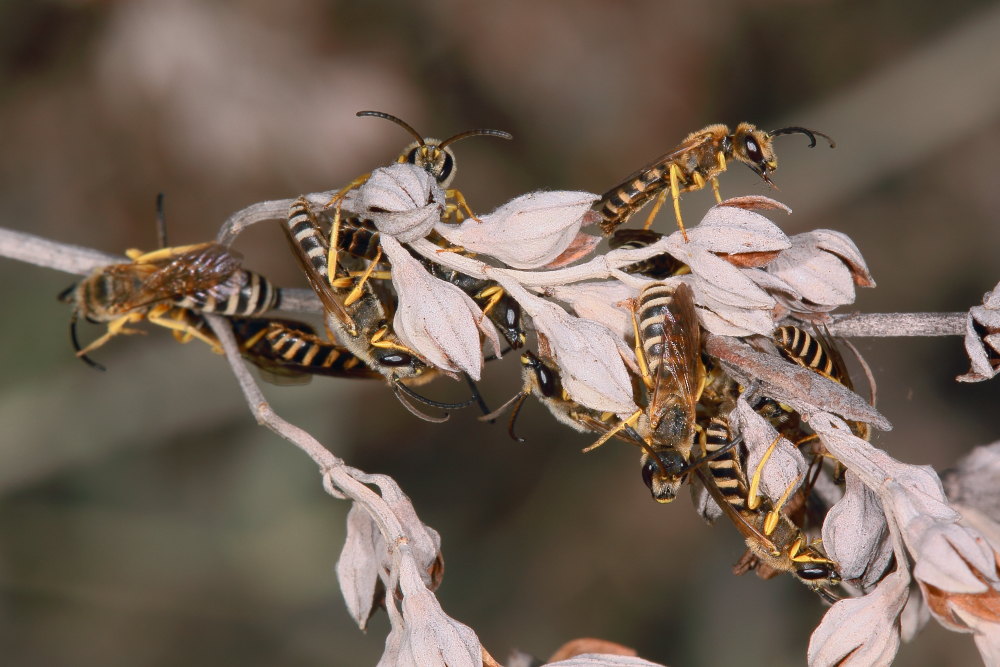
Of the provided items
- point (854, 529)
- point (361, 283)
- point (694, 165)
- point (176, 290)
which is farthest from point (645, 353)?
point (176, 290)

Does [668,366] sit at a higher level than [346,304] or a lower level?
higher

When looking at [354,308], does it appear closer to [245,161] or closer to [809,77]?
[245,161]

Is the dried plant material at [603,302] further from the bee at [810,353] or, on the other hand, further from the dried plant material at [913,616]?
the dried plant material at [913,616]

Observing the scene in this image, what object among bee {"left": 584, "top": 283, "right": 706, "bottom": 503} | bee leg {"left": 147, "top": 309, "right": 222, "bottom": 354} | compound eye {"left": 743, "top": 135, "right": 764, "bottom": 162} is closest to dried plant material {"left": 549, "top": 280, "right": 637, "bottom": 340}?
bee {"left": 584, "top": 283, "right": 706, "bottom": 503}

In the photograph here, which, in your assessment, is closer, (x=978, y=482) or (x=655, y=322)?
(x=655, y=322)

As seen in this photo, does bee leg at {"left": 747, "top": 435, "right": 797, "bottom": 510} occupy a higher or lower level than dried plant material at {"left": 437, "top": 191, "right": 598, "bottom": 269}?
lower

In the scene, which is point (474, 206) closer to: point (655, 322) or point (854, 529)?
point (655, 322)

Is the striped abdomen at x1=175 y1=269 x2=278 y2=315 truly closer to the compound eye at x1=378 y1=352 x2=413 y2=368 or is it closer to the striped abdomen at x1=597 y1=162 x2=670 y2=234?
the compound eye at x1=378 y1=352 x2=413 y2=368
